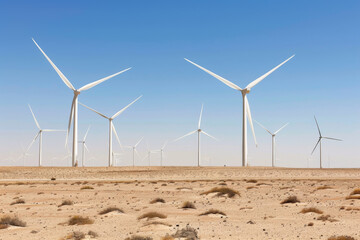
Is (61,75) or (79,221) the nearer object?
(79,221)

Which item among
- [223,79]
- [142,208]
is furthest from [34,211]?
[223,79]

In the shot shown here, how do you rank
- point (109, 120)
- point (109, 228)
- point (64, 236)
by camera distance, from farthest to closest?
point (109, 120) < point (109, 228) < point (64, 236)

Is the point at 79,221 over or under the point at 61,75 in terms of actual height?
under

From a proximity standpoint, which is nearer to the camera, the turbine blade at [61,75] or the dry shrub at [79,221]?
the dry shrub at [79,221]

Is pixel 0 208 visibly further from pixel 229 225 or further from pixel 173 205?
pixel 229 225

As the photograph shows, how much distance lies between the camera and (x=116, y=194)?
150ft

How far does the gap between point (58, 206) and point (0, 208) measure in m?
4.49

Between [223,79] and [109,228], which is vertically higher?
[223,79]

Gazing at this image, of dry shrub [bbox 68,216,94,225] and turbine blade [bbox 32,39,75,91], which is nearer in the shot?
dry shrub [bbox 68,216,94,225]

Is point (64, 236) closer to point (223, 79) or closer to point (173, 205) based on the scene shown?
point (173, 205)

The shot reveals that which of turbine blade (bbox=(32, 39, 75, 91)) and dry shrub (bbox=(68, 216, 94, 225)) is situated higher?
turbine blade (bbox=(32, 39, 75, 91))

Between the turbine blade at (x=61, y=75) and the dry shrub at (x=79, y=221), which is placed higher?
the turbine blade at (x=61, y=75)

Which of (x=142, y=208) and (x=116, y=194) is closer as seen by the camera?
(x=142, y=208)

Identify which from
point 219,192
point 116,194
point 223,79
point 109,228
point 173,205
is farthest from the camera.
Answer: point 223,79
